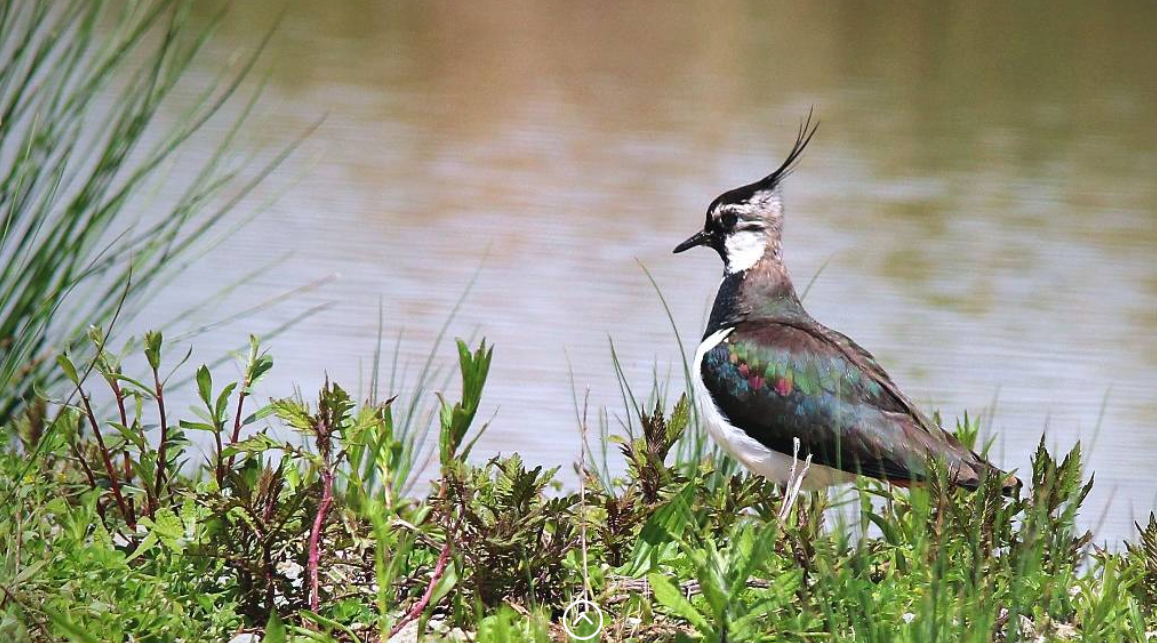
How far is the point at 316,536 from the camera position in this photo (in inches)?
100

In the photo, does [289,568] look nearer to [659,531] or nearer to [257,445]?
[257,445]

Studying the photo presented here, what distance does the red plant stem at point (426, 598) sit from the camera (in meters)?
2.53

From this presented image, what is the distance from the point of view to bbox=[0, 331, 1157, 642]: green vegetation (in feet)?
8.02

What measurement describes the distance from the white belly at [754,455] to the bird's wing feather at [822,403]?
0.02m

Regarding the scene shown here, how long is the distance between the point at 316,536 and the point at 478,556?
267 millimetres

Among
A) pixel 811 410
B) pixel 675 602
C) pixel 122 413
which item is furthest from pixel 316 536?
pixel 811 410

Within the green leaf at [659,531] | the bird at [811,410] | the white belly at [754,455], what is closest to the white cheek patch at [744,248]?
the bird at [811,410]

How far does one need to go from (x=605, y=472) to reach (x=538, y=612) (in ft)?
3.35

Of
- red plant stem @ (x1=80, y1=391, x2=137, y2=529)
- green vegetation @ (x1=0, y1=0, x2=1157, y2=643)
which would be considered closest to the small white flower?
green vegetation @ (x1=0, y1=0, x2=1157, y2=643)

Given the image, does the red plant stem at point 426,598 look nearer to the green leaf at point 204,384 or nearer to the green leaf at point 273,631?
the green leaf at point 273,631

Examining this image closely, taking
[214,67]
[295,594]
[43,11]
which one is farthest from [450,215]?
[295,594]

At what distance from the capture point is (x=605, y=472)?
3.43 m

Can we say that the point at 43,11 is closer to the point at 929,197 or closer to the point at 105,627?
the point at 105,627

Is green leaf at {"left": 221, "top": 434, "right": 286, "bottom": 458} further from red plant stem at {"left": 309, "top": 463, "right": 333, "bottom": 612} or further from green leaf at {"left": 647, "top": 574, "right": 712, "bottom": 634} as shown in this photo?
green leaf at {"left": 647, "top": 574, "right": 712, "bottom": 634}
